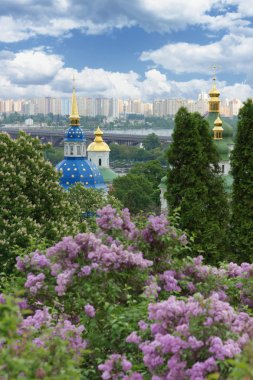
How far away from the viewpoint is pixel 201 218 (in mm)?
14516

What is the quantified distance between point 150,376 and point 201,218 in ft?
32.1

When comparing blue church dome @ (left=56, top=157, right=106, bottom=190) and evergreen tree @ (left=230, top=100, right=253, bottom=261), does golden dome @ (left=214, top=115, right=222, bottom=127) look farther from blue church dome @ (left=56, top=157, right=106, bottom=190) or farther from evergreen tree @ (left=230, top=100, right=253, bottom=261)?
evergreen tree @ (left=230, top=100, right=253, bottom=261)

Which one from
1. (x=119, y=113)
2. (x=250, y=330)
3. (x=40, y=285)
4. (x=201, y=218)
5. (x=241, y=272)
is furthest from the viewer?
(x=119, y=113)

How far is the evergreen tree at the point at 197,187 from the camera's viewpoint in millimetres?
14523

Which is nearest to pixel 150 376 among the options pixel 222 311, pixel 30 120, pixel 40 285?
pixel 222 311

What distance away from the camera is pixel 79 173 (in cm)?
3197

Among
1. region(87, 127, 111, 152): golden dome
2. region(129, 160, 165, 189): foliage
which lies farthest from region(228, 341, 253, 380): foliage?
region(129, 160, 165, 189): foliage

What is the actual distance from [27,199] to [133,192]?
23382 millimetres

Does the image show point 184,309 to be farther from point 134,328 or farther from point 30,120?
point 30,120

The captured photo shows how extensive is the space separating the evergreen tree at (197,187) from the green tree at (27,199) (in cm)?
315

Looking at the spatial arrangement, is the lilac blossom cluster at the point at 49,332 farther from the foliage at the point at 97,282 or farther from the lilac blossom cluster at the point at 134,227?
the lilac blossom cluster at the point at 134,227

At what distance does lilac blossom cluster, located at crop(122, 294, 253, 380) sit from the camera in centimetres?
436

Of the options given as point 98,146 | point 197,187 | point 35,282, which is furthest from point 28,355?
point 98,146

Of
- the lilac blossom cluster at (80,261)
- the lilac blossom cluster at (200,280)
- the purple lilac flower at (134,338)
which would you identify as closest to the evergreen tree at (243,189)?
the lilac blossom cluster at (200,280)
